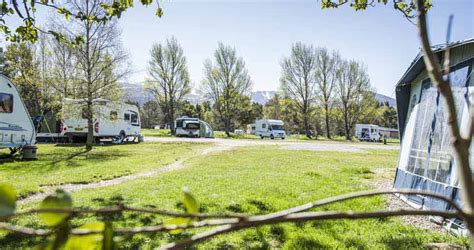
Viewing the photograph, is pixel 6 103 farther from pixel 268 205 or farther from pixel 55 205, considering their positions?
pixel 55 205

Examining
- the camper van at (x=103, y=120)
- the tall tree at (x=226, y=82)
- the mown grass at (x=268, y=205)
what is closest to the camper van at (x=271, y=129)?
the tall tree at (x=226, y=82)

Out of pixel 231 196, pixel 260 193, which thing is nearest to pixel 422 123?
pixel 260 193

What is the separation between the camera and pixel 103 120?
21.5 m

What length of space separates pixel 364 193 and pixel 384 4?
17.8 ft

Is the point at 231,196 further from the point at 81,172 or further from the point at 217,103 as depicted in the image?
the point at 217,103

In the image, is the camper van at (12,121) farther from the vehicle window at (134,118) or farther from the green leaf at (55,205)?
the green leaf at (55,205)

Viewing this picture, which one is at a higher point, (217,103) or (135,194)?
(217,103)

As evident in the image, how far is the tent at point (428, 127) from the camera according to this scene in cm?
505

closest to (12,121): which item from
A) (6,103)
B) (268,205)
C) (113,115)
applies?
(6,103)

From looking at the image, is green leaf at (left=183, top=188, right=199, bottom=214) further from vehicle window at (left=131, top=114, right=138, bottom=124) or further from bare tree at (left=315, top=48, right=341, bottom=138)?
bare tree at (left=315, top=48, right=341, bottom=138)

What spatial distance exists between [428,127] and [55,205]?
7106 mm

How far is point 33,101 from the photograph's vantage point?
31719 mm

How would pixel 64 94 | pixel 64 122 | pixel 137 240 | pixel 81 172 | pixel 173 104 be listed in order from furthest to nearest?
1. pixel 173 104
2. pixel 64 122
3. pixel 64 94
4. pixel 81 172
5. pixel 137 240

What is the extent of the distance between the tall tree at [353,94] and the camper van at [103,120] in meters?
32.0
